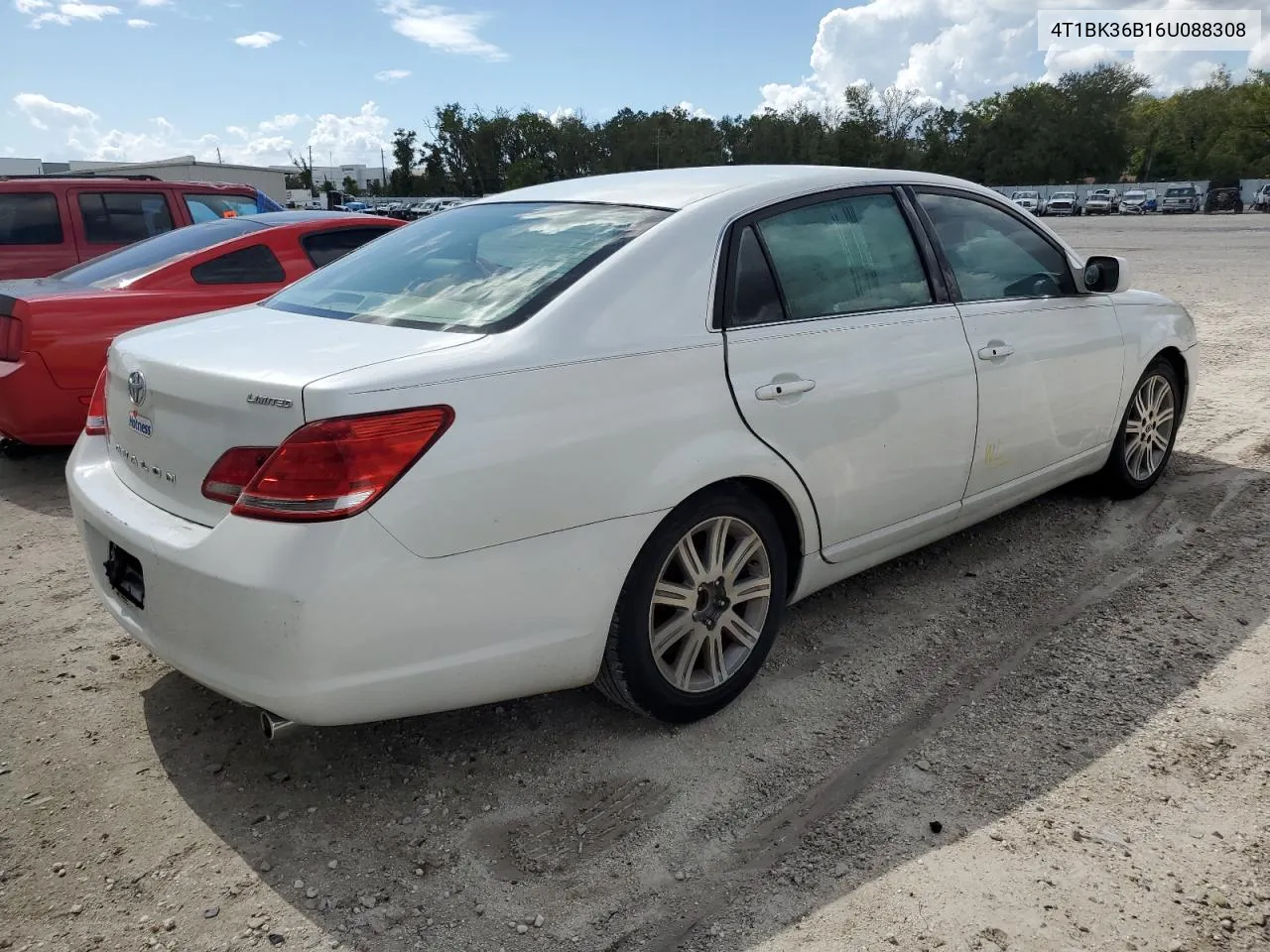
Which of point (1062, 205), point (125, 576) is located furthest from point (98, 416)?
point (1062, 205)

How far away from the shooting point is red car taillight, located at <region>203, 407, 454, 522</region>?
2193 millimetres

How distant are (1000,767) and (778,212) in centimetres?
180

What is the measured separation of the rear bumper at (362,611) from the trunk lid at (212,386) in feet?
0.37

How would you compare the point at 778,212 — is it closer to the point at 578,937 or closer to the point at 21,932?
the point at 578,937

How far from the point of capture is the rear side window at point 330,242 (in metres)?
6.41

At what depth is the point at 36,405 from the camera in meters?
5.19

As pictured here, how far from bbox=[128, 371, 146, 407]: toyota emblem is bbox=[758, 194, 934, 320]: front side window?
185 cm

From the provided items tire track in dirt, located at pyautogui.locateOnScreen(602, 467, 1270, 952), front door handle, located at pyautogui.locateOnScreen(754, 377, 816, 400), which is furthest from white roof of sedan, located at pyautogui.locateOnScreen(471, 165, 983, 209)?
tire track in dirt, located at pyautogui.locateOnScreen(602, 467, 1270, 952)

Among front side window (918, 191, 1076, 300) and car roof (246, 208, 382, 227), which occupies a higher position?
car roof (246, 208, 382, 227)

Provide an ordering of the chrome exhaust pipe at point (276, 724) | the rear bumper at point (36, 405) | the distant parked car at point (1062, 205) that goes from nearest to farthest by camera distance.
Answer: the chrome exhaust pipe at point (276, 724)
the rear bumper at point (36, 405)
the distant parked car at point (1062, 205)

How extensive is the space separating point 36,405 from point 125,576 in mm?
3171

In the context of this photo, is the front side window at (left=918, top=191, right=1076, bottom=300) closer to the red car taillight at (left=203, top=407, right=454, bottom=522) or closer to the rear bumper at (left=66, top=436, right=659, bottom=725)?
the rear bumper at (left=66, top=436, right=659, bottom=725)

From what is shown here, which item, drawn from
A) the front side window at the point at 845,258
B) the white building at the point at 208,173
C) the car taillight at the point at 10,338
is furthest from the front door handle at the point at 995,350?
the white building at the point at 208,173

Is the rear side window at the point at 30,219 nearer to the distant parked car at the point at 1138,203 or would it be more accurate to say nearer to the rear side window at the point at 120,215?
the rear side window at the point at 120,215
